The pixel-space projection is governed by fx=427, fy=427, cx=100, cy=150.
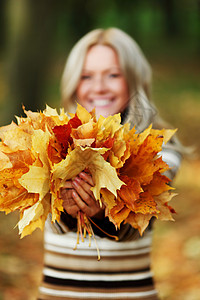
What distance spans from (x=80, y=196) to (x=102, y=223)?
25 centimetres

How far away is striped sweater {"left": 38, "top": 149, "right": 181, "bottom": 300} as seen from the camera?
1.99 metres

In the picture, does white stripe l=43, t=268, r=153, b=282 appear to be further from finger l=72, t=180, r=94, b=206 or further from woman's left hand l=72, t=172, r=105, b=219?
finger l=72, t=180, r=94, b=206

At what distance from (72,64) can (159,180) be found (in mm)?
1091

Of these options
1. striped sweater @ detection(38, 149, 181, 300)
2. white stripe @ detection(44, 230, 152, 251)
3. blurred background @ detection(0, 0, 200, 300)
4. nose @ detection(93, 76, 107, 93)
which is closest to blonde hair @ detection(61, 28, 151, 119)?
nose @ detection(93, 76, 107, 93)

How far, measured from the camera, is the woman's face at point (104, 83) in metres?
2.34

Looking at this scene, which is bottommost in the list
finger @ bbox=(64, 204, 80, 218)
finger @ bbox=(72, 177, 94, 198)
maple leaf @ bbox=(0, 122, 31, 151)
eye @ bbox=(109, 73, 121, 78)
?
finger @ bbox=(64, 204, 80, 218)

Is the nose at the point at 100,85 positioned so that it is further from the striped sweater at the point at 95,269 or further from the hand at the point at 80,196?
the hand at the point at 80,196

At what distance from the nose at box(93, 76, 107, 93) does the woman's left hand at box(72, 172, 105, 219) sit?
2.66 ft

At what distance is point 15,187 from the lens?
5.11ft

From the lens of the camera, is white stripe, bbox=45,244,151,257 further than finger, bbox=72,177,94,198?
Yes

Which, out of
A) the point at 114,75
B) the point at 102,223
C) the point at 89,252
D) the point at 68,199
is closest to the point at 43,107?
the point at 114,75

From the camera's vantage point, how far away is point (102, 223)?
1.84 meters

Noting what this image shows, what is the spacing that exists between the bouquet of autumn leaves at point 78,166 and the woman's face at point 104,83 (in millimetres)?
740

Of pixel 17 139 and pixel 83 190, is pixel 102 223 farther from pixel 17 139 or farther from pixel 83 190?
pixel 17 139
